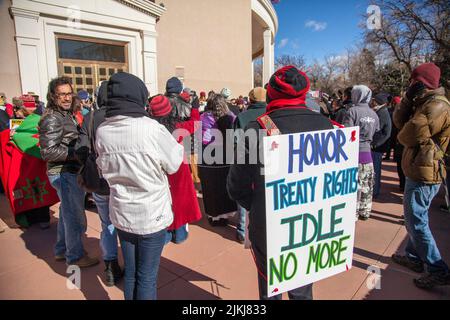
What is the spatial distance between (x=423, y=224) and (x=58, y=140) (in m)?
3.63

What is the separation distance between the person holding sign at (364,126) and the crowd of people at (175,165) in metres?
0.02

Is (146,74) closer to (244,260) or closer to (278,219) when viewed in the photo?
(244,260)

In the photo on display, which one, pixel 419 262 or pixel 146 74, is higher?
pixel 146 74

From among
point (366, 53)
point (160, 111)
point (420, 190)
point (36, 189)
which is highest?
point (366, 53)

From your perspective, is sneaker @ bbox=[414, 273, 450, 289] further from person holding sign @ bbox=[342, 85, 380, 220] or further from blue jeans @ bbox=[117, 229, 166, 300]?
blue jeans @ bbox=[117, 229, 166, 300]

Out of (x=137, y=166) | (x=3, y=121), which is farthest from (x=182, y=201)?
(x=3, y=121)

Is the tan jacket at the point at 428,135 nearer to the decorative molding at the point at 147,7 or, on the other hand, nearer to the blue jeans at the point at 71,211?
the blue jeans at the point at 71,211

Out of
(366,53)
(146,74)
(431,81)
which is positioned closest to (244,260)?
(431,81)

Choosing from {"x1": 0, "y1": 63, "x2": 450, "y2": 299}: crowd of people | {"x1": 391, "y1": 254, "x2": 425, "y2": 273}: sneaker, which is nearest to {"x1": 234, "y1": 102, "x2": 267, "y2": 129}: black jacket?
{"x1": 0, "y1": 63, "x2": 450, "y2": 299}: crowd of people

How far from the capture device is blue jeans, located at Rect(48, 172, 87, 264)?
318 centimetres

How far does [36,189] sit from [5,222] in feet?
3.67

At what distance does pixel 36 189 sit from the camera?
172 inches

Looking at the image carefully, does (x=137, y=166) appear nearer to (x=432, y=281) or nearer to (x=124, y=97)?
(x=124, y=97)

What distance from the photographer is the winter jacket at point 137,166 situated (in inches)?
76.1
